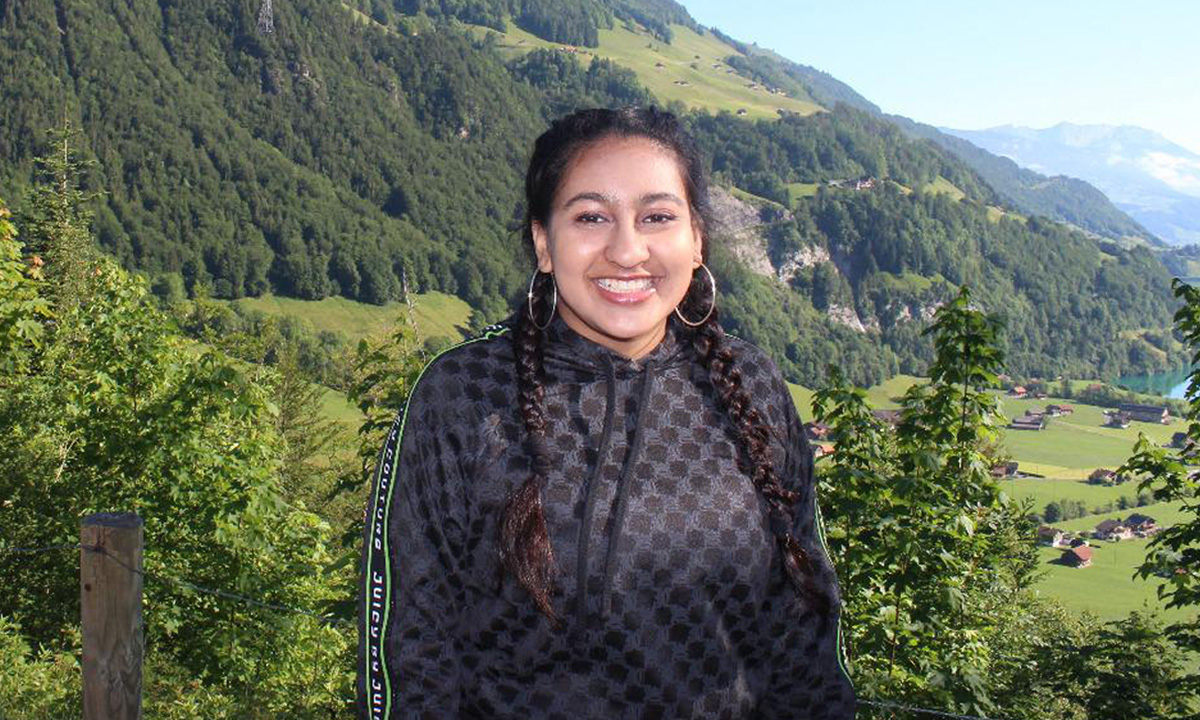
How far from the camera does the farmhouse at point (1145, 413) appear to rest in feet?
477

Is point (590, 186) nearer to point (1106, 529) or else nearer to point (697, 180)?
point (697, 180)

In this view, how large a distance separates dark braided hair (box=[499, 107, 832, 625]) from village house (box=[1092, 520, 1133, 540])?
9324 cm

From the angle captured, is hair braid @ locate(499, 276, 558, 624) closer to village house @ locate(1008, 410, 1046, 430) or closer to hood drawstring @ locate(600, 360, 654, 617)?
hood drawstring @ locate(600, 360, 654, 617)

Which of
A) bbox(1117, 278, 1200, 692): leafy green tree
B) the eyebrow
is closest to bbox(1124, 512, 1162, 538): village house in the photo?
bbox(1117, 278, 1200, 692): leafy green tree

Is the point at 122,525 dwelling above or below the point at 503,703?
below

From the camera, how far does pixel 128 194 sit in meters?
155

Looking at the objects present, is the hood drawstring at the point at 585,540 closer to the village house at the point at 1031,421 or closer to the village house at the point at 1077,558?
the village house at the point at 1077,558

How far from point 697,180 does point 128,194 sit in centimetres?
17068

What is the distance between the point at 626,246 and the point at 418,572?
2.89 ft

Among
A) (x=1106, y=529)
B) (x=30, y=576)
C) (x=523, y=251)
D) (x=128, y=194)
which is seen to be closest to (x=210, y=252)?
(x=128, y=194)

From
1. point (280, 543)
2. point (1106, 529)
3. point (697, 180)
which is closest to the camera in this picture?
point (697, 180)

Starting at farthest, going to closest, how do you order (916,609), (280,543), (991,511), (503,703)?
(280,543), (991,511), (916,609), (503,703)

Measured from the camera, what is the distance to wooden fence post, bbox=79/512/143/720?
13.8 ft

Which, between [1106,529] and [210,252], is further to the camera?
[210,252]
